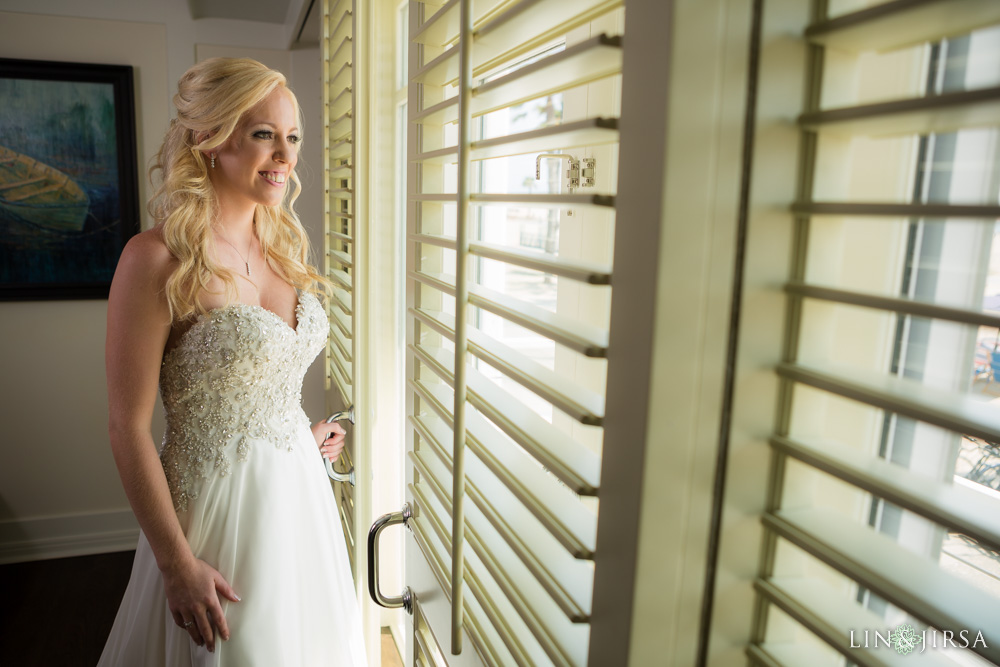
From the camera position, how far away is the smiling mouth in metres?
1.48

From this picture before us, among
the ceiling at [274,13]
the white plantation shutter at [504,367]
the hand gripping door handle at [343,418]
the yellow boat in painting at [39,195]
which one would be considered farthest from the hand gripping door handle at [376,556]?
the yellow boat in painting at [39,195]

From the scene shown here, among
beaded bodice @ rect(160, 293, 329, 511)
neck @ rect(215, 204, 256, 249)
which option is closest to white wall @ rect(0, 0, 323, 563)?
neck @ rect(215, 204, 256, 249)

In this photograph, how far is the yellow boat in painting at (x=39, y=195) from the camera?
3186 mm

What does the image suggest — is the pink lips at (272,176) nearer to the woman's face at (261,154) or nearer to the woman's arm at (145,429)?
the woman's face at (261,154)

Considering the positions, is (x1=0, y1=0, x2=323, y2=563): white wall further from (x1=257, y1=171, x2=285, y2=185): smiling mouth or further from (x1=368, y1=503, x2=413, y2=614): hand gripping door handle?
(x1=368, y1=503, x2=413, y2=614): hand gripping door handle

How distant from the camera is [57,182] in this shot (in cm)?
325

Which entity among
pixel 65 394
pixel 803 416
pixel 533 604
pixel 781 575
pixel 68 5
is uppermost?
pixel 68 5

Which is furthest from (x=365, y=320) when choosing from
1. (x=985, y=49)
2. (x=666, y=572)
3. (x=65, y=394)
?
(x=65, y=394)

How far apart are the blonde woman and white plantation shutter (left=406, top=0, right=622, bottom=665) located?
16.4 inches

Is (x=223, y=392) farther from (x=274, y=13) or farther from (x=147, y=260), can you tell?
(x=274, y=13)

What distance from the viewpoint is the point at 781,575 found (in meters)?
0.52

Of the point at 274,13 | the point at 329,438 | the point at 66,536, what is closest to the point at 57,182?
the point at 274,13

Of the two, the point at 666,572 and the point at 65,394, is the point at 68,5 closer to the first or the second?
the point at 65,394

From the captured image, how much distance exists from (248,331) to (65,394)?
8.79ft
